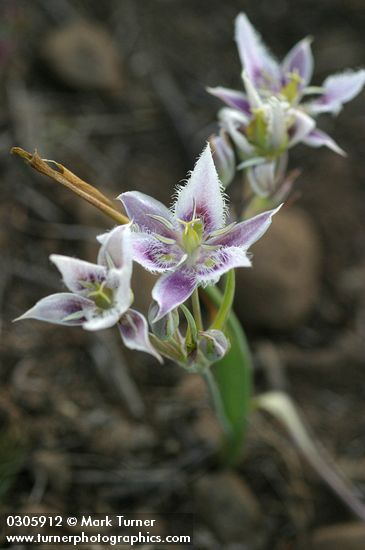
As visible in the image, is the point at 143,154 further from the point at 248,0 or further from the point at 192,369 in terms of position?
the point at 192,369

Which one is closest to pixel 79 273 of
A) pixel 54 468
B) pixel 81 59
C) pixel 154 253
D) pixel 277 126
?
pixel 154 253

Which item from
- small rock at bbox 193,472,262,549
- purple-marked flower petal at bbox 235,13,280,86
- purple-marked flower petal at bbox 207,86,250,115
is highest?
purple-marked flower petal at bbox 235,13,280,86

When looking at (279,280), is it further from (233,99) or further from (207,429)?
(233,99)

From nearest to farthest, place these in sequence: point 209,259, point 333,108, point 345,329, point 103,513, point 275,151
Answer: point 209,259, point 275,151, point 333,108, point 103,513, point 345,329

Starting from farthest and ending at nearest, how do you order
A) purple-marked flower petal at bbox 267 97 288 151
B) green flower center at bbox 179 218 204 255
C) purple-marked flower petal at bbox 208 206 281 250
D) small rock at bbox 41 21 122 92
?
small rock at bbox 41 21 122 92 < purple-marked flower petal at bbox 267 97 288 151 < green flower center at bbox 179 218 204 255 < purple-marked flower petal at bbox 208 206 281 250

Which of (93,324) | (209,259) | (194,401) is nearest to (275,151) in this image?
(209,259)

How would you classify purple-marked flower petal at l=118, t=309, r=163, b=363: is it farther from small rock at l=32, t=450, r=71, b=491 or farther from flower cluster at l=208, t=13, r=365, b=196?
small rock at l=32, t=450, r=71, b=491

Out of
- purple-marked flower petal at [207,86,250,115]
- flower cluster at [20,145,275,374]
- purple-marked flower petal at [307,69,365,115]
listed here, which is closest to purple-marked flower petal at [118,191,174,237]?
flower cluster at [20,145,275,374]
